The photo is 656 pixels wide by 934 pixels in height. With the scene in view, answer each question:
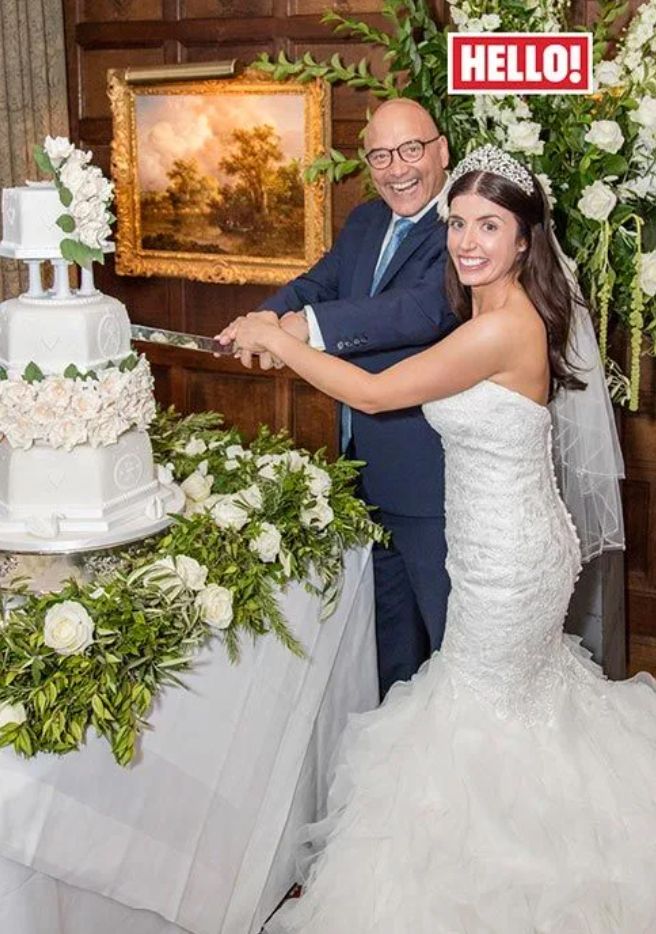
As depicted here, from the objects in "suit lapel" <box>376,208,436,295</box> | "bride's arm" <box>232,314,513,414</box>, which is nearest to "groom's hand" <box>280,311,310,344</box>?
"bride's arm" <box>232,314,513,414</box>

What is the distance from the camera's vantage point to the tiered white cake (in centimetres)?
251

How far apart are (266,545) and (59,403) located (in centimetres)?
58

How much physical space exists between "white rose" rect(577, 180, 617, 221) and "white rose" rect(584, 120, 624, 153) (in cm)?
10

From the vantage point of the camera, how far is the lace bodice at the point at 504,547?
106 inches

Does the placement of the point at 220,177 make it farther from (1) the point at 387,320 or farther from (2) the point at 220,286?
(1) the point at 387,320

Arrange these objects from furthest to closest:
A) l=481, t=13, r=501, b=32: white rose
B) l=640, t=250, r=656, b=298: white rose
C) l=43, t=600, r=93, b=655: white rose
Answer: l=481, t=13, r=501, b=32: white rose → l=640, t=250, r=656, b=298: white rose → l=43, t=600, r=93, b=655: white rose

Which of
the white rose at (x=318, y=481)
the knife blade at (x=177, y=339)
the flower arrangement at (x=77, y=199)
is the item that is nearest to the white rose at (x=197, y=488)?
the white rose at (x=318, y=481)

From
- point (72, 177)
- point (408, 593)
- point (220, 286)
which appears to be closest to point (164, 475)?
point (72, 177)

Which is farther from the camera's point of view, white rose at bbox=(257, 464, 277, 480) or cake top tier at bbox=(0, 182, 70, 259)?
white rose at bbox=(257, 464, 277, 480)

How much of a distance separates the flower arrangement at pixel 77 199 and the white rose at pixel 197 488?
709 millimetres

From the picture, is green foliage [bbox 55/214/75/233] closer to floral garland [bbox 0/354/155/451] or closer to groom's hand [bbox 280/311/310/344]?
floral garland [bbox 0/354/155/451]

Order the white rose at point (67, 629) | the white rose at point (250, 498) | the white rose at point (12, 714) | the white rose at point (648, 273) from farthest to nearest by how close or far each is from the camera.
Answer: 1. the white rose at point (648, 273)
2. the white rose at point (250, 498)
3. the white rose at point (67, 629)
4. the white rose at point (12, 714)

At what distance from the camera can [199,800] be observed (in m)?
2.51

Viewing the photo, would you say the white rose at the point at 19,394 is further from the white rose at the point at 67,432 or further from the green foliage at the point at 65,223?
the green foliage at the point at 65,223
